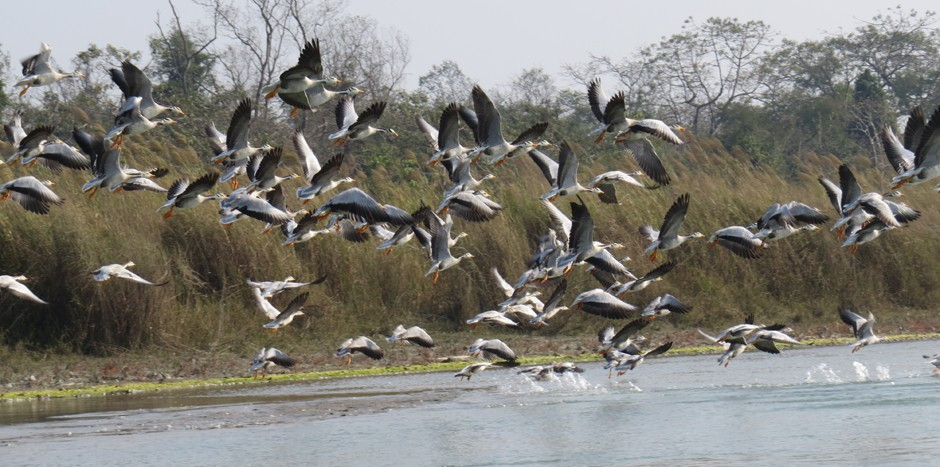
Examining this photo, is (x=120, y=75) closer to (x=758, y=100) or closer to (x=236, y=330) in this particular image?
(x=236, y=330)

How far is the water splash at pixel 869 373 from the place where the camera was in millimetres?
→ 16086

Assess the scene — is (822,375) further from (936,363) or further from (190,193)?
(190,193)

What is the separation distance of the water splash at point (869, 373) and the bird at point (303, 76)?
281 inches

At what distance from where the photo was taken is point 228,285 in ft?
64.4

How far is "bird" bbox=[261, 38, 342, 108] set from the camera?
42.5 feet

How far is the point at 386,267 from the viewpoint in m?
21.0

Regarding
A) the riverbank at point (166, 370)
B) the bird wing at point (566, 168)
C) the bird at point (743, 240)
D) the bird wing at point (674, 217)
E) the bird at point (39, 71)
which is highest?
the bird at point (39, 71)

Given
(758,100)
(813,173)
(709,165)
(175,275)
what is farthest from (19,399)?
(758,100)

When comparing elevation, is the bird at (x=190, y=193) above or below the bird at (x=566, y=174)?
above

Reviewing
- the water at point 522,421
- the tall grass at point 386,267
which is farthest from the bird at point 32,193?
the water at point 522,421

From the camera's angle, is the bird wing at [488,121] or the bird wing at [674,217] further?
the bird wing at [674,217]

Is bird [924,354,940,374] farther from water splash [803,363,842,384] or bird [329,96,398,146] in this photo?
bird [329,96,398,146]

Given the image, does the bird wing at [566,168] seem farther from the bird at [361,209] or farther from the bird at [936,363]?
the bird at [936,363]

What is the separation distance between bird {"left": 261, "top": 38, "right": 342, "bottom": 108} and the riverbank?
4777 mm
